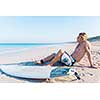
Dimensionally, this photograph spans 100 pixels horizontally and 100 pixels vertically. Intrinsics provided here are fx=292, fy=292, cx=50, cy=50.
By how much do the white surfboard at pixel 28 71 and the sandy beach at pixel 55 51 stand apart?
0.03 m

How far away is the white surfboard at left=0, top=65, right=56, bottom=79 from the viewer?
227 centimetres

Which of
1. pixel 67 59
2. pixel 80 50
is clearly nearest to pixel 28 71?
pixel 67 59

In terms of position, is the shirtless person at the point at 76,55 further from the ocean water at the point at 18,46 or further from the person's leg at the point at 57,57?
the ocean water at the point at 18,46

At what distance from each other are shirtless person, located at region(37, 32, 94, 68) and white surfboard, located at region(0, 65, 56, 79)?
0.18ft

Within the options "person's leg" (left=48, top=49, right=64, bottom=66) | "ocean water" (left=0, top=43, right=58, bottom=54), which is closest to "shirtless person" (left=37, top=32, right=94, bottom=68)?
"person's leg" (left=48, top=49, right=64, bottom=66)

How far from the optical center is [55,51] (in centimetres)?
227

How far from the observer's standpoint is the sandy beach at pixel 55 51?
2.26 meters

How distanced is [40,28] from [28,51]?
7.9 inches

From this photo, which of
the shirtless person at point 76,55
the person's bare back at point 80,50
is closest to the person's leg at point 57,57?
the shirtless person at point 76,55

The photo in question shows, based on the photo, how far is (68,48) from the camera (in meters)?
2.25

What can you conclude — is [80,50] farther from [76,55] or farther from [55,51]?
[55,51]
